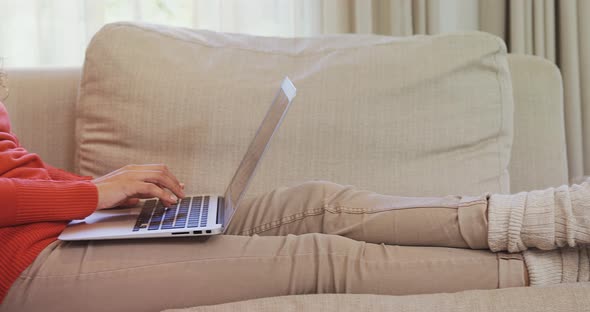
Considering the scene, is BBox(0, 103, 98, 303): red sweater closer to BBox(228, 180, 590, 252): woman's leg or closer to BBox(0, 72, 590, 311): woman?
BBox(0, 72, 590, 311): woman

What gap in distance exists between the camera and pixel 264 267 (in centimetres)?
114

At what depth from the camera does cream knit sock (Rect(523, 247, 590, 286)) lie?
3.60 feet

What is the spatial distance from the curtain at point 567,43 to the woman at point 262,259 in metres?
1.04

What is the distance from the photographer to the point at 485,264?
112 cm

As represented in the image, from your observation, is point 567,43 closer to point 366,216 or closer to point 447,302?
point 366,216

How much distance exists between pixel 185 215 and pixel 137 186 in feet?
0.37

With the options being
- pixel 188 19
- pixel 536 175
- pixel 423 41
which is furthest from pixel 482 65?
pixel 188 19

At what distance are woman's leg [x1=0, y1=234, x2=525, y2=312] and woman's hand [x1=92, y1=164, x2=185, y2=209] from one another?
15 cm

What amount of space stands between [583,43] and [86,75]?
1404 millimetres

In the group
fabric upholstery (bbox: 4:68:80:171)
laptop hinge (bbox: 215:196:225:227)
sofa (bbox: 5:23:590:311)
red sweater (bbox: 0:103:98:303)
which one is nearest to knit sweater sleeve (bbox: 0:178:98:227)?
red sweater (bbox: 0:103:98:303)

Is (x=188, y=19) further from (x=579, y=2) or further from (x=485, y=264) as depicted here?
(x=485, y=264)

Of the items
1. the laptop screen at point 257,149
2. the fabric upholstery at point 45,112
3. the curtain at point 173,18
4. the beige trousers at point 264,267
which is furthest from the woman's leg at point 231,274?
the curtain at point 173,18

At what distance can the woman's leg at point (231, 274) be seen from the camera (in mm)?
1118

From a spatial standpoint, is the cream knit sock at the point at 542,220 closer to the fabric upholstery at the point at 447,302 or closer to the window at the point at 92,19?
the fabric upholstery at the point at 447,302
